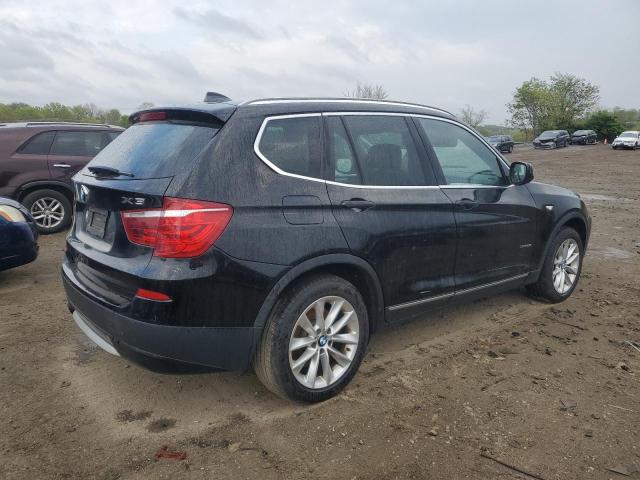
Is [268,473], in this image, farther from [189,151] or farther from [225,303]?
[189,151]

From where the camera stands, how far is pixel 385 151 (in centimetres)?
346

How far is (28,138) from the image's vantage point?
26.1ft

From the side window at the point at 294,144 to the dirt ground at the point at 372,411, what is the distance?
1436mm

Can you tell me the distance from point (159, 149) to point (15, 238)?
125 inches

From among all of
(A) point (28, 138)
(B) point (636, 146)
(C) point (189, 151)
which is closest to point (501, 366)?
(C) point (189, 151)

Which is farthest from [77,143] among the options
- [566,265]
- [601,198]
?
[601,198]

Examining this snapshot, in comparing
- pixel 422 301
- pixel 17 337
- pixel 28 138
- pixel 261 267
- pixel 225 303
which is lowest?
pixel 17 337

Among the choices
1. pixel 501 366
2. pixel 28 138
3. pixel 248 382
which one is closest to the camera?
pixel 248 382

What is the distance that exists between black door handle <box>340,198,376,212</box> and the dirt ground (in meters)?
1.16

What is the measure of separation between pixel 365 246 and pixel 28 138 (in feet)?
22.9

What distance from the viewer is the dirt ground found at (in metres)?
2.57

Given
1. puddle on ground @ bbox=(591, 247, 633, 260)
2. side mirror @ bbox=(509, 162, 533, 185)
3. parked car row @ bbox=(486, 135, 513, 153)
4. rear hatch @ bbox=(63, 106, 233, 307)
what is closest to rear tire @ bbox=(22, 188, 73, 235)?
rear hatch @ bbox=(63, 106, 233, 307)

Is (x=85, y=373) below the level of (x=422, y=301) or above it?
below

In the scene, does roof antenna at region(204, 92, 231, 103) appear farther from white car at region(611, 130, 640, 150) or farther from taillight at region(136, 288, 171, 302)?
white car at region(611, 130, 640, 150)
